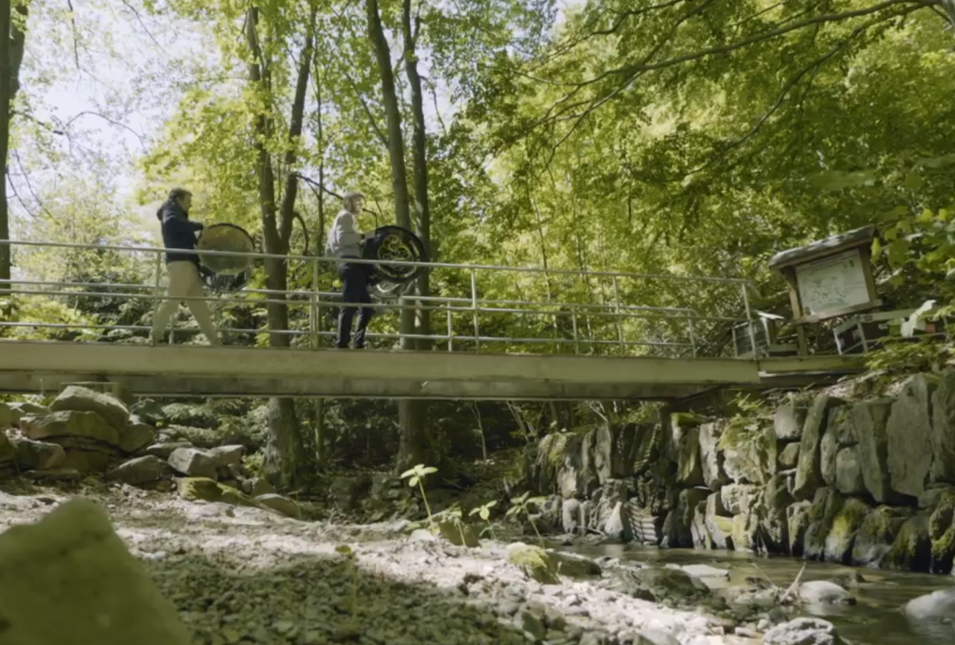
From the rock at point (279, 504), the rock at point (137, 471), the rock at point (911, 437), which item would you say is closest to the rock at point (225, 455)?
the rock at point (279, 504)

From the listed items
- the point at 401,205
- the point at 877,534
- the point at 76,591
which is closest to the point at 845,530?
the point at 877,534

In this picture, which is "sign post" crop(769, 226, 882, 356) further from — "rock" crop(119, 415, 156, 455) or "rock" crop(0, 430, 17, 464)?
"rock" crop(0, 430, 17, 464)

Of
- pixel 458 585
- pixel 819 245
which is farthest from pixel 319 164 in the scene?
pixel 458 585

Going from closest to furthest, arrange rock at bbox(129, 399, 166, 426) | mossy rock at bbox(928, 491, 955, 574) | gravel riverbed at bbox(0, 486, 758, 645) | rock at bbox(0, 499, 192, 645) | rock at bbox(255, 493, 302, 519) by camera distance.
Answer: rock at bbox(0, 499, 192, 645)
gravel riverbed at bbox(0, 486, 758, 645)
mossy rock at bbox(928, 491, 955, 574)
rock at bbox(255, 493, 302, 519)
rock at bbox(129, 399, 166, 426)

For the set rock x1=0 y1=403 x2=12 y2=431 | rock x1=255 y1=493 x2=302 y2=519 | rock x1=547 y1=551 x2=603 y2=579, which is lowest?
rock x1=547 y1=551 x2=603 y2=579

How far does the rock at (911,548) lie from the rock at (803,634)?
2.62 metres

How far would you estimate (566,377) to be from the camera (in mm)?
9469

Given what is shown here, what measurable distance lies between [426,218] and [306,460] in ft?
16.0

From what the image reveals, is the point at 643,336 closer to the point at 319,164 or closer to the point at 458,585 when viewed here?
the point at 319,164

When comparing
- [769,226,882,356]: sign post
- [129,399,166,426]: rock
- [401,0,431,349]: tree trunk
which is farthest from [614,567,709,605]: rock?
[401,0,431,349]: tree trunk

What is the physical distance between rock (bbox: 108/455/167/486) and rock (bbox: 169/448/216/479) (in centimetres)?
24

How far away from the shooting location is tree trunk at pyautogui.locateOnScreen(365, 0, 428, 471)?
12.6 meters

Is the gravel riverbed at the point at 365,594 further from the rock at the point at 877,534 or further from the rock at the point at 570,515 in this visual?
the rock at the point at 570,515

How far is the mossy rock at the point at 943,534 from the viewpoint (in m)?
6.00
